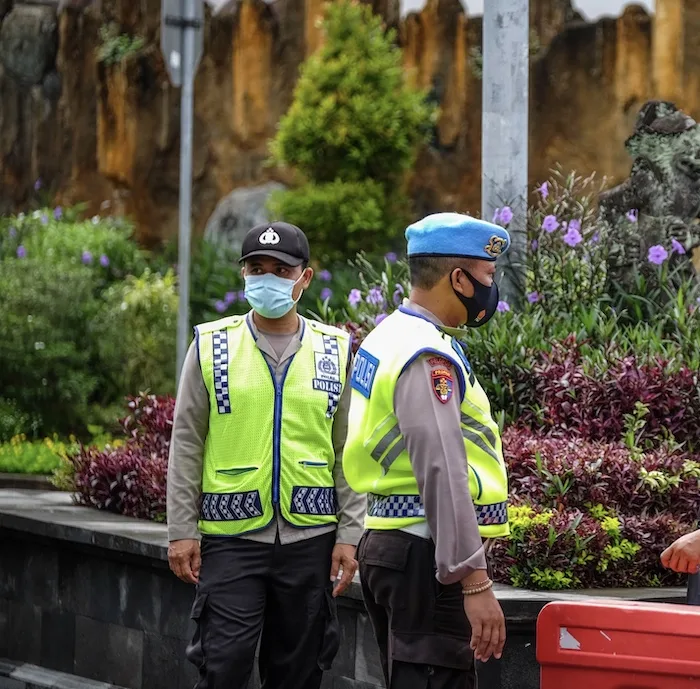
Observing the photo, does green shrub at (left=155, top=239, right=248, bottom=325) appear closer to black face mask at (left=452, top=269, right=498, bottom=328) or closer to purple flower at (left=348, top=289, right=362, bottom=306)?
purple flower at (left=348, top=289, right=362, bottom=306)

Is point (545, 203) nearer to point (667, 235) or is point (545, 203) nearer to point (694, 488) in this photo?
point (667, 235)

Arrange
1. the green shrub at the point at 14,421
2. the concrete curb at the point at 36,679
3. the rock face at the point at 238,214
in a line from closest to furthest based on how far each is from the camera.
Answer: the concrete curb at the point at 36,679 → the green shrub at the point at 14,421 → the rock face at the point at 238,214

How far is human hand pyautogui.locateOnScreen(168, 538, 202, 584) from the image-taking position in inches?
190

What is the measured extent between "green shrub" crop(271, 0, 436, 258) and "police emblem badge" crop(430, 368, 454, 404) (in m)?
13.7

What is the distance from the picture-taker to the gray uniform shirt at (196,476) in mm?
4824

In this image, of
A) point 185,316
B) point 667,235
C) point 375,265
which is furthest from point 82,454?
point 375,265

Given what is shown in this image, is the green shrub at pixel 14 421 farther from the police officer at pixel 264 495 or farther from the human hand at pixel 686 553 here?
the human hand at pixel 686 553

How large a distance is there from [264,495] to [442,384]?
1.14 meters

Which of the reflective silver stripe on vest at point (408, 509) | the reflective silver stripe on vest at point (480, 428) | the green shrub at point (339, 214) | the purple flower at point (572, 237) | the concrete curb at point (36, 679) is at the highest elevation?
the green shrub at point (339, 214)

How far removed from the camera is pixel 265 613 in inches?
194

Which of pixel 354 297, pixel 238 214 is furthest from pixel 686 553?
pixel 238 214

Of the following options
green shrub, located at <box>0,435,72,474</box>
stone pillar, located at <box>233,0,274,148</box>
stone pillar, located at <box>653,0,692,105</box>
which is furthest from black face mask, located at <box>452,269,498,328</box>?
stone pillar, located at <box>233,0,274,148</box>

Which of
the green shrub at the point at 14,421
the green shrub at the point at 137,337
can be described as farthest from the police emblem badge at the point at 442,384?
the green shrub at the point at 137,337

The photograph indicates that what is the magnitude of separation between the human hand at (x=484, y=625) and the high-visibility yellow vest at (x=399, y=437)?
10.8 inches
